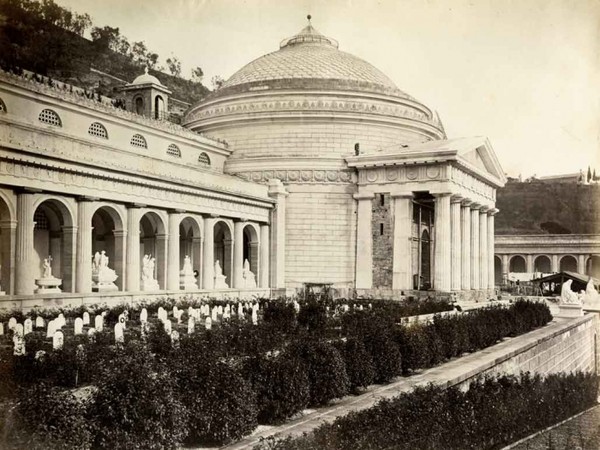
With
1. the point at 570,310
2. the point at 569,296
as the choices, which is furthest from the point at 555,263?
the point at 570,310

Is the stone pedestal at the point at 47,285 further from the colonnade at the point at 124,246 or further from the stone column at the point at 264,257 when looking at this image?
the stone column at the point at 264,257

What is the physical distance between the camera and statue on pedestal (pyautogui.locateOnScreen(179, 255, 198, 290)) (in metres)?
32.0

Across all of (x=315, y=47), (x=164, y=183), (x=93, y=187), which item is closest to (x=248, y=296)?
(x=164, y=183)

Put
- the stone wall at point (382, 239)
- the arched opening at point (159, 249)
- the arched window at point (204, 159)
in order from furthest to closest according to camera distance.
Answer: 1. the arched window at point (204, 159)
2. the stone wall at point (382, 239)
3. the arched opening at point (159, 249)

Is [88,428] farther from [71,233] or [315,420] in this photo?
[71,233]

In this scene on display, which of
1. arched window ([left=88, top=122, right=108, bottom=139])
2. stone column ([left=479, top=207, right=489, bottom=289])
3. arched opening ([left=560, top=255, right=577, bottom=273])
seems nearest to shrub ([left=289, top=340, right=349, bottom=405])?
arched window ([left=88, top=122, right=108, bottom=139])

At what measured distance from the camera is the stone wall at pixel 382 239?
39562mm

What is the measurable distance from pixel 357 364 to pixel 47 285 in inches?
567

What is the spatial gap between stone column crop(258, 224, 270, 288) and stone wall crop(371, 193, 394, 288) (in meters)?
6.73

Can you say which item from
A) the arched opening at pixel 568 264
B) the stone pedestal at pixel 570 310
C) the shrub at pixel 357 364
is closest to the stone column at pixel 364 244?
the stone pedestal at pixel 570 310

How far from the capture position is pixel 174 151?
39281mm

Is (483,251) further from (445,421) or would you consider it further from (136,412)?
(136,412)

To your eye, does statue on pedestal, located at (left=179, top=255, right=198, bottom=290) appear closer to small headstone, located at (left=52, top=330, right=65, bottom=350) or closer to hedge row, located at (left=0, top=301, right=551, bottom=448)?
hedge row, located at (left=0, top=301, right=551, bottom=448)

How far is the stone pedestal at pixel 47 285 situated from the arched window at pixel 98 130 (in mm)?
10203
